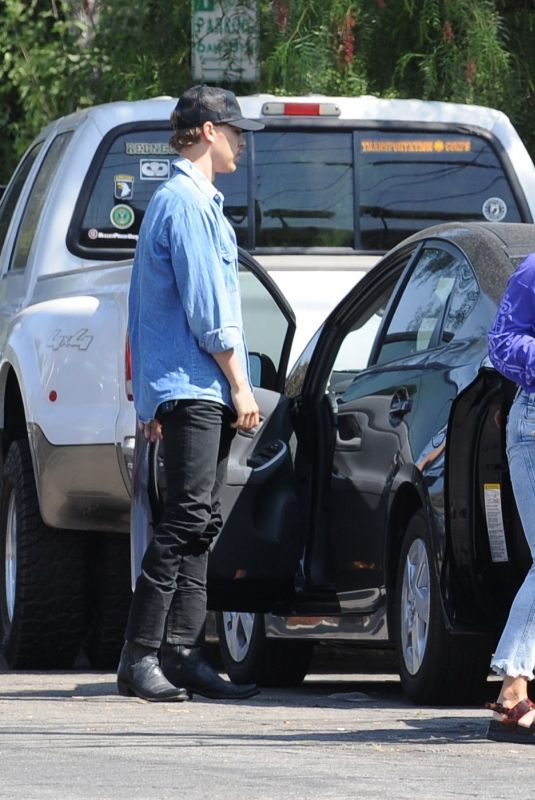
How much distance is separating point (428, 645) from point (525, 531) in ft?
2.96

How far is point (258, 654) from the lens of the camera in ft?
27.3

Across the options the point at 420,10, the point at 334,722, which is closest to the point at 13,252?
the point at 420,10

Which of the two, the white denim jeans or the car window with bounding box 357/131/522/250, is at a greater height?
the car window with bounding box 357/131/522/250

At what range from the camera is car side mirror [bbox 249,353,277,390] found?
8359mm

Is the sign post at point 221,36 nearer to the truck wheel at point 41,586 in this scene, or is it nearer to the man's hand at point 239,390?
the truck wheel at point 41,586

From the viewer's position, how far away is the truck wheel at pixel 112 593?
9.42 m

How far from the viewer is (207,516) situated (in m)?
7.02

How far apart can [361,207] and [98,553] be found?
6.06 feet

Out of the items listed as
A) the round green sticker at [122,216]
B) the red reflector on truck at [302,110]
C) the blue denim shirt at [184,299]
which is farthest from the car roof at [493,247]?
the red reflector on truck at [302,110]

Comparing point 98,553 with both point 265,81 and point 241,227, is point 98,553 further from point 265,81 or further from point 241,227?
point 265,81

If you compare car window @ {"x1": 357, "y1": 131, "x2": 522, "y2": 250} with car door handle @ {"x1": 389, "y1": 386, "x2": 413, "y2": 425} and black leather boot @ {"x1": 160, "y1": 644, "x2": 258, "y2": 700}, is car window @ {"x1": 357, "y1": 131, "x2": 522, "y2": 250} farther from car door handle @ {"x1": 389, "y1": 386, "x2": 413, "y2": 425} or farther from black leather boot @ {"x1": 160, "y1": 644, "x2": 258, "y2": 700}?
black leather boot @ {"x1": 160, "y1": 644, "x2": 258, "y2": 700}

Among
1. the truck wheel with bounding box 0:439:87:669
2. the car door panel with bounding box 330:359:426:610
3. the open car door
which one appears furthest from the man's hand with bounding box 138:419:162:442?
the truck wheel with bounding box 0:439:87:669

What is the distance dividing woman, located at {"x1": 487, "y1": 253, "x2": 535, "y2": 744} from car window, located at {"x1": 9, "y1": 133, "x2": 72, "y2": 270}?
4.07 metres

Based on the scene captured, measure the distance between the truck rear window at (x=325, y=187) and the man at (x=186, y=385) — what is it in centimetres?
255
